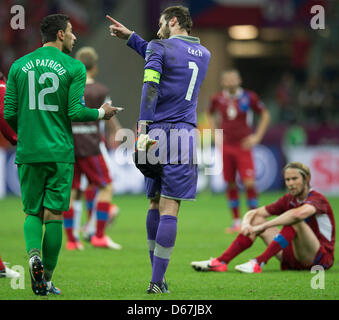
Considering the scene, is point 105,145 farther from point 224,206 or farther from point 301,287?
point 224,206

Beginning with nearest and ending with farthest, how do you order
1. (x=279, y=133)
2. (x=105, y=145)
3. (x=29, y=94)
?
(x=29, y=94)
(x=105, y=145)
(x=279, y=133)

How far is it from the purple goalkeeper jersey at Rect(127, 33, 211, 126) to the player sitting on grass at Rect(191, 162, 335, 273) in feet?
4.49

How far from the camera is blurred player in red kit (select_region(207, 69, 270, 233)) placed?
11102mm

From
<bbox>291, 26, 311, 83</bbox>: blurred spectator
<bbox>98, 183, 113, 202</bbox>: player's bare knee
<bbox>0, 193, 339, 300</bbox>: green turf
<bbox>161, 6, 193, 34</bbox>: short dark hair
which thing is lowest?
<bbox>0, 193, 339, 300</bbox>: green turf

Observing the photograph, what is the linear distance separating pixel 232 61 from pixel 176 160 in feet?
67.4

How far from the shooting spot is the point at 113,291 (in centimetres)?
559

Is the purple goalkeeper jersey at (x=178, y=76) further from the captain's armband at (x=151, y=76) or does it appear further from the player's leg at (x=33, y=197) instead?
the player's leg at (x=33, y=197)

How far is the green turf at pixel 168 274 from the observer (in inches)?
214

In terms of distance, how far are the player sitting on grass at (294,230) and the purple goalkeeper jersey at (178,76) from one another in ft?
4.49

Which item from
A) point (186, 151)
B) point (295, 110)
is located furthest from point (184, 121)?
point (295, 110)

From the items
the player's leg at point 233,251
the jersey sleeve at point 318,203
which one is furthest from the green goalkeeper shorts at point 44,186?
the jersey sleeve at point 318,203

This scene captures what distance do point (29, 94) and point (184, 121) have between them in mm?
1159

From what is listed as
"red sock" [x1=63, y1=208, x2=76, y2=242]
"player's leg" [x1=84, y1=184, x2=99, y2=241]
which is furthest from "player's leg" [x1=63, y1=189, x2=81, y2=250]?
"player's leg" [x1=84, y1=184, x2=99, y2=241]

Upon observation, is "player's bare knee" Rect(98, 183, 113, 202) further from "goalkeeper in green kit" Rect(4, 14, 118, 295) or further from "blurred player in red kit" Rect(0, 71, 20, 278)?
"goalkeeper in green kit" Rect(4, 14, 118, 295)
